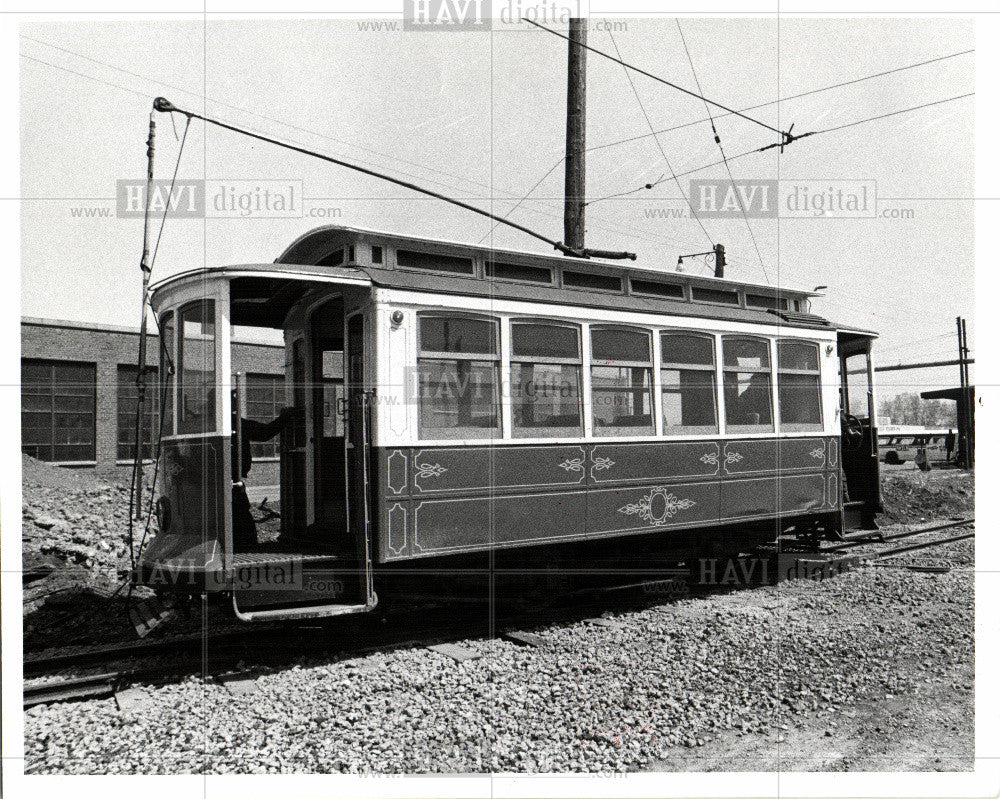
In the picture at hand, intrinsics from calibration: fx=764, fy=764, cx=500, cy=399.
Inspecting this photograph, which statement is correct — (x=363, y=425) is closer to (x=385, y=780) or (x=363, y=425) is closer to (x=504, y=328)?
(x=504, y=328)

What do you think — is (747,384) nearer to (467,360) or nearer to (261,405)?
(467,360)

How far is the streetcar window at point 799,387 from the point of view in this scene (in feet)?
27.5

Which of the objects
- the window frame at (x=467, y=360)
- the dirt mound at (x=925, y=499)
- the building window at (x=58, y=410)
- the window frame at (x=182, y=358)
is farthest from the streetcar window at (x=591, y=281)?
the building window at (x=58, y=410)

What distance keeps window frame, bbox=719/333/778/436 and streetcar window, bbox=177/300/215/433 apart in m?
4.84

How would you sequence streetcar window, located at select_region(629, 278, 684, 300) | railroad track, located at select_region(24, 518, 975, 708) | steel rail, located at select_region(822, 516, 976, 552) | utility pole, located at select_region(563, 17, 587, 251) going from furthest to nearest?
steel rail, located at select_region(822, 516, 976, 552), utility pole, located at select_region(563, 17, 587, 251), streetcar window, located at select_region(629, 278, 684, 300), railroad track, located at select_region(24, 518, 975, 708)

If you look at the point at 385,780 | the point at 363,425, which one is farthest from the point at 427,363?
the point at 385,780

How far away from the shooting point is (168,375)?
19.5 feet

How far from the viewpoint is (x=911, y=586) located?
788 centimetres

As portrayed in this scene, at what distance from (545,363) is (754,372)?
2.81m

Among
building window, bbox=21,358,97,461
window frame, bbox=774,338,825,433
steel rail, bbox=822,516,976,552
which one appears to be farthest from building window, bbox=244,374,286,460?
steel rail, bbox=822,516,976,552

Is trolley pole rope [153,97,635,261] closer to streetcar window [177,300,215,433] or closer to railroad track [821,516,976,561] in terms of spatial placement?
streetcar window [177,300,215,433]

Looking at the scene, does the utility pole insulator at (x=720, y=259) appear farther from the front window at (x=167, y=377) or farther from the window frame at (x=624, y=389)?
the front window at (x=167, y=377)

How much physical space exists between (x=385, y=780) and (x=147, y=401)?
37.2 feet

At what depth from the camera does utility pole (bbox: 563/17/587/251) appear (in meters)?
9.52
